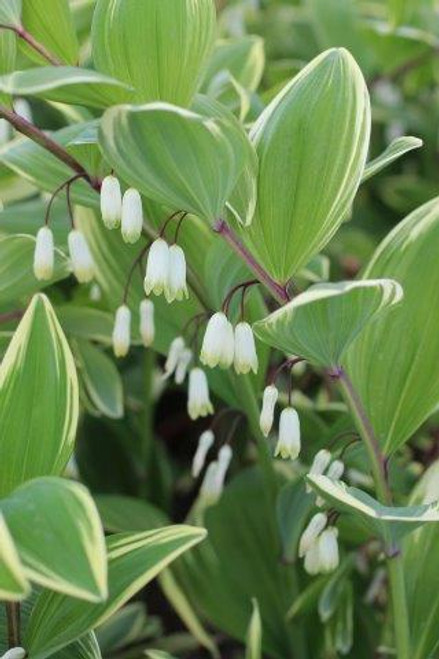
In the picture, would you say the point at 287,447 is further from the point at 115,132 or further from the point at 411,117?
the point at 411,117

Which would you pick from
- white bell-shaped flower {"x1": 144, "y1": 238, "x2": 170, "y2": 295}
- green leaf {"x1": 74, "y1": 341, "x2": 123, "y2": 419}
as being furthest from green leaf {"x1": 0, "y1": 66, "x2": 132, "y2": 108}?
green leaf {"x1": 74, "y1": 341, "x2": 123, "y2": 419}

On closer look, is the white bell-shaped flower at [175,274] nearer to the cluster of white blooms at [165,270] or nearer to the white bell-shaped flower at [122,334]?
the cluster of white blooms at [165,270]

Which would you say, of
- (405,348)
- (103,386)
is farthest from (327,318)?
(103,386)

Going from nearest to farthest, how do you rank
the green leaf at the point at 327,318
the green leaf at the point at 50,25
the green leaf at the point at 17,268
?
1. the green leaf at the point at 327,318
2. the green leaf at the point at 50,25
3. the green leaf at the point at 17,268

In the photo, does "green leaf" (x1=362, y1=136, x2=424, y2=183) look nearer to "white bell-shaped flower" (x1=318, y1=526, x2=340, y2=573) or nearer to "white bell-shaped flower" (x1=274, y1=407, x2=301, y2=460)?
"white bell-shaped flower" (x1=274, y1=407, x2=301, y2=460)

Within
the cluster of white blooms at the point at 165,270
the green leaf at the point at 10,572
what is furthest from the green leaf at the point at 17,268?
the green leaf at the point at 10,572
